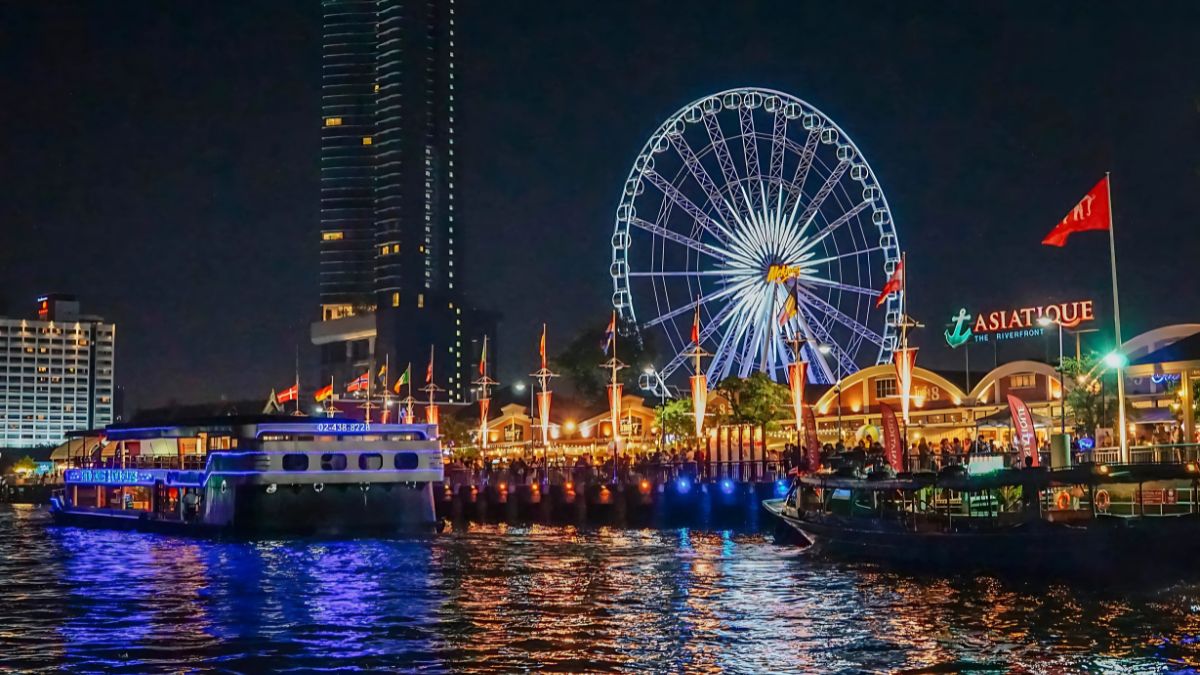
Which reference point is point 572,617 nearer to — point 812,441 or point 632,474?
point 812,441

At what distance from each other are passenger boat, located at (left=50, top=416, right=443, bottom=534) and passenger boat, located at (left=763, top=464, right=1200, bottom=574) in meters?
20.2

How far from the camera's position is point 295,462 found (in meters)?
61.8

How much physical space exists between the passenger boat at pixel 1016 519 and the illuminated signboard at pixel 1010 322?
4691 centimetres

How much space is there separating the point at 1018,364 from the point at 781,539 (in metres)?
37.5

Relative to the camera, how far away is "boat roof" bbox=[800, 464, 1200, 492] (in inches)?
1487

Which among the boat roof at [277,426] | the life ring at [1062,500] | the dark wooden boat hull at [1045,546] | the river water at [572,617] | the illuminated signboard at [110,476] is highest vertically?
the boat roof at [277,426]

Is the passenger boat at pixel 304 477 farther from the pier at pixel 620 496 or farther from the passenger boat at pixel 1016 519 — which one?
the passenger boat at pixel 1016 519

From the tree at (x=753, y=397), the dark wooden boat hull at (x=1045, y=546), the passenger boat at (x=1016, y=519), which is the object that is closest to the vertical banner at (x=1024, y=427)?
the passenger boat at (x=1016, y=519)

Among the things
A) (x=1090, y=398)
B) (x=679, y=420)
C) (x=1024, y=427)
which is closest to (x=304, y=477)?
(x=1024, y=427)

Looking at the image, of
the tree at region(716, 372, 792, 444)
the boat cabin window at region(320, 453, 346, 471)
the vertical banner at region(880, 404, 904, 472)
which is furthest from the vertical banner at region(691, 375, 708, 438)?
the vertical banner at region(880, 404, 904, 472)

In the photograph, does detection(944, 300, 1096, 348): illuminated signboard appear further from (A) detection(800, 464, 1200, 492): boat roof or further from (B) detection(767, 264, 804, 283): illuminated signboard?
(A) detection(800, 464, 1200, 492): boat roof

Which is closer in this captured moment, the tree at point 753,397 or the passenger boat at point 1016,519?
the passenger boat at point 1016,519

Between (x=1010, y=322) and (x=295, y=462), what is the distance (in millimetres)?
54520

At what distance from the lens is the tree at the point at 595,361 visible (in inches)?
5453
